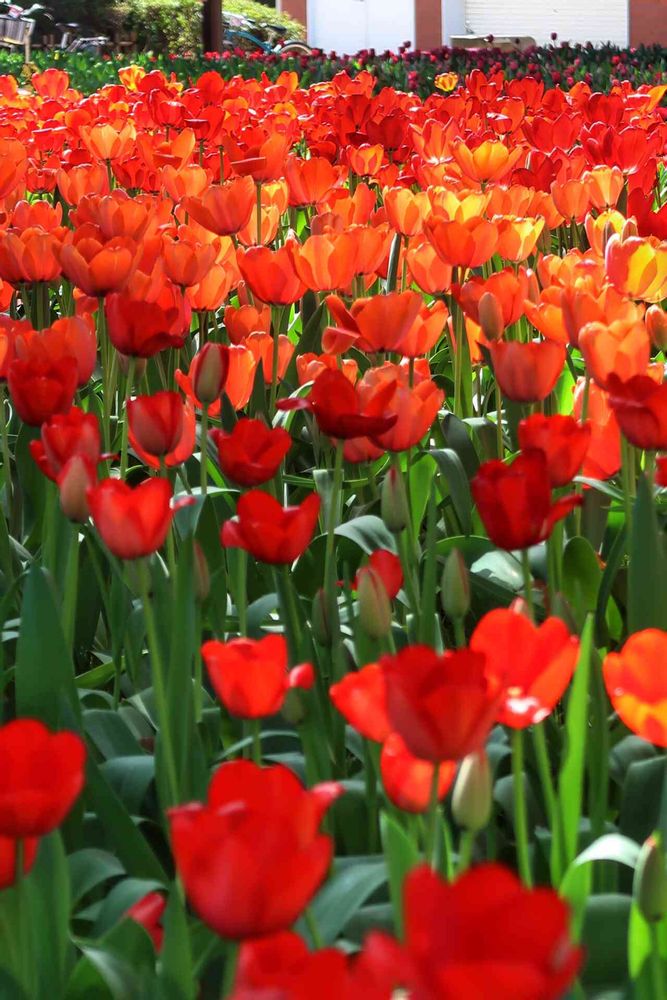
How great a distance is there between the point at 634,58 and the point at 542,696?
508 inches

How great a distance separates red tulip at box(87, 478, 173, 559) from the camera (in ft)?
3.17

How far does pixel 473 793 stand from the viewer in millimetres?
737

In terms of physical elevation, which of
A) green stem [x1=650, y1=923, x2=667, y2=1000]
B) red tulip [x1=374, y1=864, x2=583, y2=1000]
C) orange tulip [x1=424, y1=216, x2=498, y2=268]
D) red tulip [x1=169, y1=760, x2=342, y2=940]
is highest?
orange tulip [x1=424, y1=216, x2=498, y2=268]

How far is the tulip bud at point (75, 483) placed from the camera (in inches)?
43.7

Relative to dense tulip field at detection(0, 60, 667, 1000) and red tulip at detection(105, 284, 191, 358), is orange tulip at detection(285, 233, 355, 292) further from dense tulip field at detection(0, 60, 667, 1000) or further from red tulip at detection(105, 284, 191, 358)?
red tulip at detection(105, 284, 191, 358)

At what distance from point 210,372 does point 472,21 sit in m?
30.2

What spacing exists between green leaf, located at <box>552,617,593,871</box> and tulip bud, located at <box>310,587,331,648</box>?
32cm

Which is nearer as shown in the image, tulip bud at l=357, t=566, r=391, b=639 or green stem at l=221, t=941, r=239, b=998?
green stem at l=221, t=941, r=239, b=998

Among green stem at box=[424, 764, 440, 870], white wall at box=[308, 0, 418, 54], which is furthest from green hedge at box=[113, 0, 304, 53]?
green stem at box=[424, 764, 440, 870]

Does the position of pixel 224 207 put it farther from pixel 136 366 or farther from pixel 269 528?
pixel 269 528

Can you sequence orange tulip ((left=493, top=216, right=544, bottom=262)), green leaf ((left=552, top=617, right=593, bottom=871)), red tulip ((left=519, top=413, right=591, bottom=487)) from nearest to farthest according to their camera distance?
green leaf ((left=552, top=617, right=593, bottom=871)) < red tulip ((left=519, top=413, right=591, bottom=487)) < orange tulip ((left=493, top=216, right=544, bottom=262))

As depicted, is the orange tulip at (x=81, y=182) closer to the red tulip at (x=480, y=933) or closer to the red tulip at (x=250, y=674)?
the red tulip at (x=250, y=674)

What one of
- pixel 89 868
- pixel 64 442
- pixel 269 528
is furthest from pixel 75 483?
pixel 89 868

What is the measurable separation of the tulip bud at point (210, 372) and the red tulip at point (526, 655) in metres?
0.65
